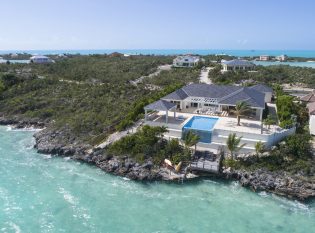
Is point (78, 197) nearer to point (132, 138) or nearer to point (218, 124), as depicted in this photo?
point (132, 138)

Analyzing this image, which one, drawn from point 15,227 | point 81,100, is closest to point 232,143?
point 15,227

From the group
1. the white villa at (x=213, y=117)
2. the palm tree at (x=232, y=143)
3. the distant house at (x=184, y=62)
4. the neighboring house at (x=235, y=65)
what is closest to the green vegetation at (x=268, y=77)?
the neighboring house at (x=235, y=65)

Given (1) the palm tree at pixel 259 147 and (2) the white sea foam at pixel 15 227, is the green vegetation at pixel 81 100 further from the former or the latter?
(1) the palm tree at pixel 259 147

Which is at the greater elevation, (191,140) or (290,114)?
(290,114)

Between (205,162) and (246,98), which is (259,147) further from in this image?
(246,98)

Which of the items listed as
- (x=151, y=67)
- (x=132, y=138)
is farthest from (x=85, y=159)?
(x=151, y=67)

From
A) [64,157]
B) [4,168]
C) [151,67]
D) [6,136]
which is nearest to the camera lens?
[4,168]
